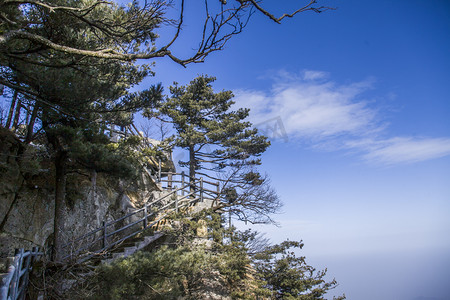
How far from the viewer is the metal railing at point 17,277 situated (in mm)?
3287

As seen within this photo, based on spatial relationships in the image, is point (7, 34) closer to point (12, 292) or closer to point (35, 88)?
point (35, 88)

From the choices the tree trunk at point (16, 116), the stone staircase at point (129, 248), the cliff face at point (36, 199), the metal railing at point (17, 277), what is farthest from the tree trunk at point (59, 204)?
the tree trunk at point (16, 116)

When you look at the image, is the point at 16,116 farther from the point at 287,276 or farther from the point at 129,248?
the point at 287,276

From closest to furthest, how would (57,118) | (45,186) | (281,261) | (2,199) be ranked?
(57,118), (2,199), (45,186), (281,261)

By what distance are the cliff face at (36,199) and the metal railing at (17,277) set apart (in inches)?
50.8

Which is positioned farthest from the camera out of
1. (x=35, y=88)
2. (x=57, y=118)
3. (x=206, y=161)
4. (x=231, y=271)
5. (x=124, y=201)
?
(x=206, y=161)

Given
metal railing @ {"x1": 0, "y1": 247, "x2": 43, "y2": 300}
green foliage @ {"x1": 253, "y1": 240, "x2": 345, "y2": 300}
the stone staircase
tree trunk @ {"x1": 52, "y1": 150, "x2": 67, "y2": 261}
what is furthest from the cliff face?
green foliage @ {"x1": 253, "y1": 240, "x2": 345, "y2": 300}

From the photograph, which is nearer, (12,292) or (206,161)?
(12,292)

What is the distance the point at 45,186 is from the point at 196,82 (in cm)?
1059

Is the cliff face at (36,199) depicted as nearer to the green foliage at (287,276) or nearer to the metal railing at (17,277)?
the metal railing at (17,277)

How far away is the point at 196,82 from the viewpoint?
55.2ft

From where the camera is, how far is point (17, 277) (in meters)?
3.92

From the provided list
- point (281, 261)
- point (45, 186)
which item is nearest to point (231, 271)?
point (281, 261)

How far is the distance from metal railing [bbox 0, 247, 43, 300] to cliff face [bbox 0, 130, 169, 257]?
4.23 feet
